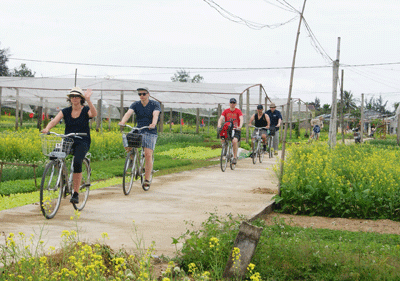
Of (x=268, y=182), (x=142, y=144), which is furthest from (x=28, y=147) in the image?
(x=268, y=182)

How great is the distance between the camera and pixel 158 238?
5.13m

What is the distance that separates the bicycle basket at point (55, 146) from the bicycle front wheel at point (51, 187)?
0.13 m

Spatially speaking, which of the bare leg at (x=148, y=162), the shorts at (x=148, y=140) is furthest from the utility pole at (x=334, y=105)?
the shorts at (x=148, y=140)

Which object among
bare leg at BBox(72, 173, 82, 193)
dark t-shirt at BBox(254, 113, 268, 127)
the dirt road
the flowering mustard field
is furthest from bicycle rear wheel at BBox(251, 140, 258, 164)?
bare leg at BBox(72, 173, 82, 193)

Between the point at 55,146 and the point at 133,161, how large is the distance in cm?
229

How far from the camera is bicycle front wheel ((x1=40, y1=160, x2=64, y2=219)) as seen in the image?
589cm

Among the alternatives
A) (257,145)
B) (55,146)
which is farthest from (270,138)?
(55,146)

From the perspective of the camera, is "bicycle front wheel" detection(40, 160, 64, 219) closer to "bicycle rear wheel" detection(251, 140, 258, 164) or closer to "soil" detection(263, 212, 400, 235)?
"soil" detection(263, 212, 400, 235)

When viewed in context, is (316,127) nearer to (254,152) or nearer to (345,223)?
(254,152)

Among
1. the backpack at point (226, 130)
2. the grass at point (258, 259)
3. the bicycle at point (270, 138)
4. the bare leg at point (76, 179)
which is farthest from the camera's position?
the bicycle at point (270, 138)

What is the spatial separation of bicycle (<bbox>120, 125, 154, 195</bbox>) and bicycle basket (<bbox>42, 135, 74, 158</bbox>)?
1.67 meters

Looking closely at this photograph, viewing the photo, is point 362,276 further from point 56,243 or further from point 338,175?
point 338,175

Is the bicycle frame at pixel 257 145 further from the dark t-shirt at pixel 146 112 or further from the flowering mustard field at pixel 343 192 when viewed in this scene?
the dark t-shirt at pixel 146 112

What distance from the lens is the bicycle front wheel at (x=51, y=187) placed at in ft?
19.3
